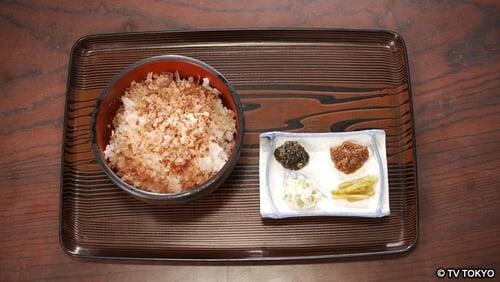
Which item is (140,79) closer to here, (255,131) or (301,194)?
(255,131)

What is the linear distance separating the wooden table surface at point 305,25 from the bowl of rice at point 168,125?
303 mm

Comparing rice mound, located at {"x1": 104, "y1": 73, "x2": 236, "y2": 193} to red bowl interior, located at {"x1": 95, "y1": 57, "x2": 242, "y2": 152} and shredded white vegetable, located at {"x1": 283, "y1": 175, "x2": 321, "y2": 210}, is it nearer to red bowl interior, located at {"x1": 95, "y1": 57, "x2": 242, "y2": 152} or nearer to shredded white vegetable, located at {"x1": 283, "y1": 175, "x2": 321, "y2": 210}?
red bowl interior, located at {"x1": 95, "y1": 57, "x2": 242, "y2": 152}

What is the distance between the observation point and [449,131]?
1753 mm

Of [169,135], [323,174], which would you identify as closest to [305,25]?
[323,174]

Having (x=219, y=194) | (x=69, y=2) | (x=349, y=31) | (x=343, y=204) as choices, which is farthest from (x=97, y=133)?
(x=349, y=31)

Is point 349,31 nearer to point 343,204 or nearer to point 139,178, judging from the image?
point 343,204

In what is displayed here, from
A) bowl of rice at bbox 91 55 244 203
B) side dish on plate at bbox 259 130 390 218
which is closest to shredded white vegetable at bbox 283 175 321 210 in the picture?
side dish on plate at bbox 259 130 390 218

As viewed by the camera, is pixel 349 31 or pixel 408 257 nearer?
pixel 408 257

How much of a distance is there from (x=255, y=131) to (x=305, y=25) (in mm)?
496

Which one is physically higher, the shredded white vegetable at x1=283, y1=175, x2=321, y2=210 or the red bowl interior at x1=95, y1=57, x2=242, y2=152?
the red bowl interior at x1=95, y1=57, x2=242, y2=152

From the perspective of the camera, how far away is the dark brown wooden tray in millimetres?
A: 1609

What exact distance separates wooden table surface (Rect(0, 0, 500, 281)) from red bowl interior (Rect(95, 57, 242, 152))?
29cm

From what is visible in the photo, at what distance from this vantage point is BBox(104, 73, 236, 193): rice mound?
1553 mm

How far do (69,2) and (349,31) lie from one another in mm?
1142
